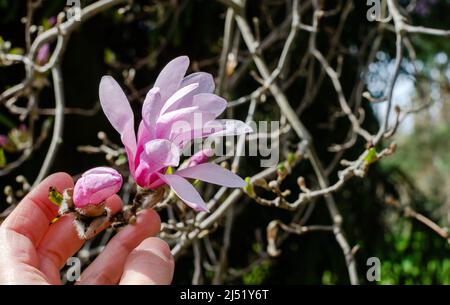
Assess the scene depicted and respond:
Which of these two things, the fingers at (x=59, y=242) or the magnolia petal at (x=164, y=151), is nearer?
the magnolia petal at (x=164, y=151)

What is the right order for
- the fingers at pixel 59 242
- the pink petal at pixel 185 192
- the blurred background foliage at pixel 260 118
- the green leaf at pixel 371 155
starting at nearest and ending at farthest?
the pink petal at pixel 185 192 < the fingers at pixel 59 242 < the green leaf at pixel 371 155 < the blurred background foliage at pixel 260 118

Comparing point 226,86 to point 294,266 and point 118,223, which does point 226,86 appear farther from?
point 294,266

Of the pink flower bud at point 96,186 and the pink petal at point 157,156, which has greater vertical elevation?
the pink petal at point 157,156

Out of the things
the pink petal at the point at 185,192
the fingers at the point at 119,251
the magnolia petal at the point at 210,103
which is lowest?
the fingers at the point at 119,251

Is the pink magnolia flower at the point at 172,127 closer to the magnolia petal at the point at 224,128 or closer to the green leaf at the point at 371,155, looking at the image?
the magnolia petal at the point at 224,128

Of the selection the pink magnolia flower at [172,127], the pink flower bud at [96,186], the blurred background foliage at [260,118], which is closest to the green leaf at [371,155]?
the pink magnolia flower at [172,127]

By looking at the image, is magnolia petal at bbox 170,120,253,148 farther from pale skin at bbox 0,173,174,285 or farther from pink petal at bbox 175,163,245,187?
pale skin at bbox 0,173,174,285

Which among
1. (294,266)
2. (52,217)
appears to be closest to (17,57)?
(52,217)
